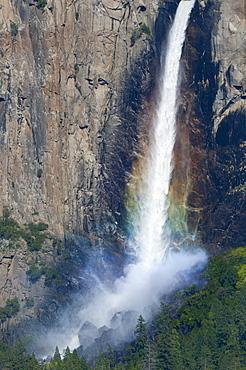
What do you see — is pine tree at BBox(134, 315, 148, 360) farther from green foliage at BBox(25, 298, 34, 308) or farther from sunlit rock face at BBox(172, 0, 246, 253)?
green foliage at BBox(25, 298, 34, 308)

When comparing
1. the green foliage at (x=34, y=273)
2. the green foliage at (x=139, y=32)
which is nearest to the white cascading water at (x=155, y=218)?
the green foliage at (x=139, y=32)

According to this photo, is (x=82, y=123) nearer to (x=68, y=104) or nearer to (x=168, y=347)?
(x=68, y=104)

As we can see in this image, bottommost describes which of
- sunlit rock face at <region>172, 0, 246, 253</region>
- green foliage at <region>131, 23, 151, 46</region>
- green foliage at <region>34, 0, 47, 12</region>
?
sunlit rock face at <region>172, 0, 246, 253</region>

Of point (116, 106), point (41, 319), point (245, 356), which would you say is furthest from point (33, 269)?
point (245, 356)

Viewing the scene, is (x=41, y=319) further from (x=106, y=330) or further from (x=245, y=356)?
(x=245, y=356)

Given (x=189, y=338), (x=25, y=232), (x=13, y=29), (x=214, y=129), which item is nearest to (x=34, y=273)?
(x=25, y=232)

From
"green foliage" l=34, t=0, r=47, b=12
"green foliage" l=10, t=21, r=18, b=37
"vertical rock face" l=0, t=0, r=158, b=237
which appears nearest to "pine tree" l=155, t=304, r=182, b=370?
"vertical rock face" l=0, t=0, r=158, b=237

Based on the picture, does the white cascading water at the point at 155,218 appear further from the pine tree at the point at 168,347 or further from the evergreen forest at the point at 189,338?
the pine tree at the point at 168,347
